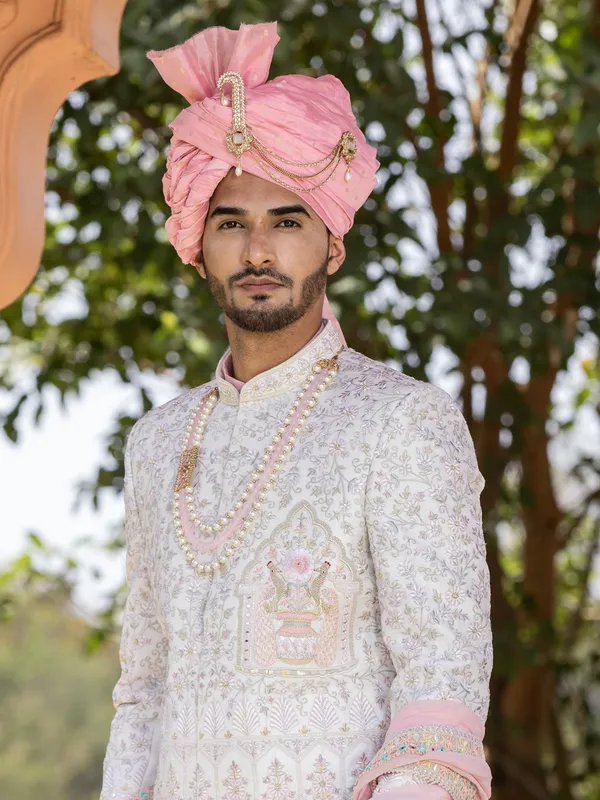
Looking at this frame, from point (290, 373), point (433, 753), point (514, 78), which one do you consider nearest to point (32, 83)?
point (290, 373)

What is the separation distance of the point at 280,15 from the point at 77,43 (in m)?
1.41

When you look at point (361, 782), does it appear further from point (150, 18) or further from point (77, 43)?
point (150, 18)

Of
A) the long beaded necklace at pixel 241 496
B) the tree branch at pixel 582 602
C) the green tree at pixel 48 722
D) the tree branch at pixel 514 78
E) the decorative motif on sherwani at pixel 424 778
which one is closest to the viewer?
the decorative motif on sherwani at pixel 424 778

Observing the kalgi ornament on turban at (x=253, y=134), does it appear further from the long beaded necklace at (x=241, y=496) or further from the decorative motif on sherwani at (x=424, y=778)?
the decorative motif on sherwani at (x=424, y=778)

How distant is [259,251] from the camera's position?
1849mm

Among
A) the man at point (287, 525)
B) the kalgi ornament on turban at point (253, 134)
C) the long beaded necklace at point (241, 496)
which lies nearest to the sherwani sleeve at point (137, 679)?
the man at point (287, 525)

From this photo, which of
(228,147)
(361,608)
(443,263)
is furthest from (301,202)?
(443,263)

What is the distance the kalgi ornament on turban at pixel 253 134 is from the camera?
1.88 metres

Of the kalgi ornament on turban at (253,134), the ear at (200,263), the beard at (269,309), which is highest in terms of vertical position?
the kalgi ornament on turban at (253,134)

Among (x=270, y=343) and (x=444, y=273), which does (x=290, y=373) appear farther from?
(x=444, y=273)

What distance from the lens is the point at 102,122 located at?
355 centimetres

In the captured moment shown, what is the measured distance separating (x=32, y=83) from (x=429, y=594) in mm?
1068

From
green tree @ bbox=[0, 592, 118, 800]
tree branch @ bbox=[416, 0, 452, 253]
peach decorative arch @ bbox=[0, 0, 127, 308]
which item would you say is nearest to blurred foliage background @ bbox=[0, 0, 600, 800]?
tree branch @ bbox=[416, 0, 452, 253]

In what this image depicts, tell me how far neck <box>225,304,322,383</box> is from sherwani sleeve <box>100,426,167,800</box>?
0.28m
